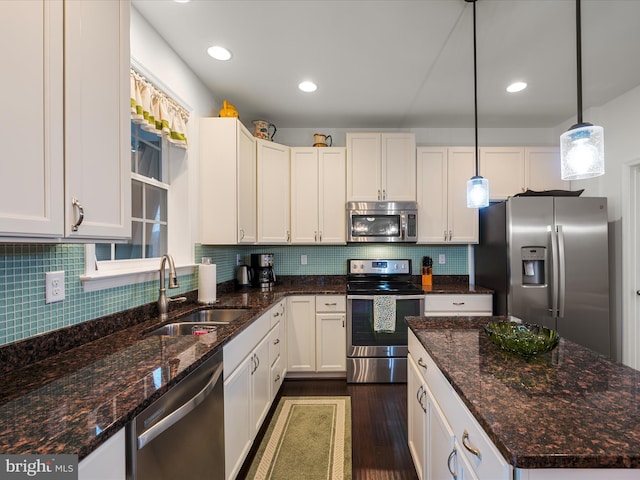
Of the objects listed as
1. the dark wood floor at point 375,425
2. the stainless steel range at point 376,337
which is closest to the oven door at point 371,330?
the stainless steel range at point 376,337

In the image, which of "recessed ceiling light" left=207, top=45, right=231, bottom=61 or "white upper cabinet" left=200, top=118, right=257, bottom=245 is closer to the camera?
"recessed ceiling light" left=207, top=45, right=231, bottom=61

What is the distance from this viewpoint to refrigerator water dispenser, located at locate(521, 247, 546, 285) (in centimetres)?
260

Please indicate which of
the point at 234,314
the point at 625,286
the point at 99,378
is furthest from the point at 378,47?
the point at 625,286

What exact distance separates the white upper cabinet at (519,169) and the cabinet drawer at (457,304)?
114 centimetres

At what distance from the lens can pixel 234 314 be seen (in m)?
2.15

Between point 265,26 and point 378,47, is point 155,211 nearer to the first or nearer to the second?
point 265,26

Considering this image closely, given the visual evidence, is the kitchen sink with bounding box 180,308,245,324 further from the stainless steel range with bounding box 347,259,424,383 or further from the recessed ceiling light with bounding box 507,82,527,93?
the recessed ceiling light with bounding box 507,82,527,93

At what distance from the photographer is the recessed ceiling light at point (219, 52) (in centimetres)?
207

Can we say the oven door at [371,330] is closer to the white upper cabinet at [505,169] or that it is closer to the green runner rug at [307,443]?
the green runner rug at [307,443]

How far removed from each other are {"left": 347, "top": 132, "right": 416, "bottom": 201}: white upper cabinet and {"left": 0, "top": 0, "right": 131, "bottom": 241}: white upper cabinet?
2276mm

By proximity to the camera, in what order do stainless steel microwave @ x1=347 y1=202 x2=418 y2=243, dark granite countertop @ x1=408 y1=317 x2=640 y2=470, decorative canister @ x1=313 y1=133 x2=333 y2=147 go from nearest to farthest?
1. dark granite countertop @ x1=408 y1=317 x2=640 y2=470
2. stainless steel microwave @ x1=347 y1=202 x2=418 y2=243
3. decorative canister @ x1=313 y1=133 x2=333 y2=147

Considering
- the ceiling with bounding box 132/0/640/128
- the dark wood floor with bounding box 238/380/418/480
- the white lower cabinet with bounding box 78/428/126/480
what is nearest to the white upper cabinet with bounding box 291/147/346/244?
the ceiling with bounding box 132/0/640/128

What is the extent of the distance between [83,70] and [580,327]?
366 centimetres

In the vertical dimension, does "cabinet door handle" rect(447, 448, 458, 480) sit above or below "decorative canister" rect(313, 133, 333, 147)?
below
